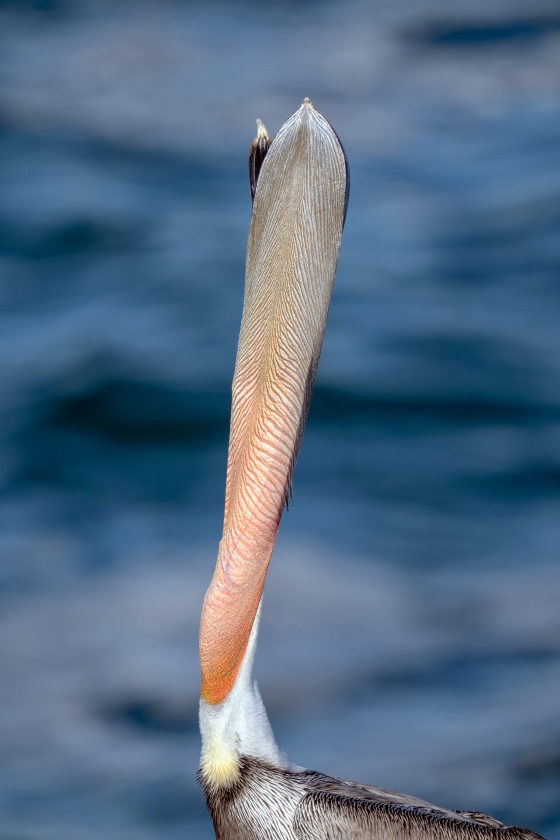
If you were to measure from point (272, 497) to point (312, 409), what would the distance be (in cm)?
329

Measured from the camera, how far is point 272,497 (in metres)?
2.63

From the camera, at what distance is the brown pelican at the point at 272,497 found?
240cm

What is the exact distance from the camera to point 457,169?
7.65m

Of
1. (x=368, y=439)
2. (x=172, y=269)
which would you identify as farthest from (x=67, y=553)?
(x=172, y=269)

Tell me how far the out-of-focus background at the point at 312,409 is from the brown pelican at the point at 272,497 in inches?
40.4

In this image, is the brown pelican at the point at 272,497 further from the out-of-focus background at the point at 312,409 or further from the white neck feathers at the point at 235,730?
the out-of-focus background at the point at 312,409

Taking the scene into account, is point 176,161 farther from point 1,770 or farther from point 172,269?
point 1,770

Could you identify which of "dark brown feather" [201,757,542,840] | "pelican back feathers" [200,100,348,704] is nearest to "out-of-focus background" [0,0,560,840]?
"dark brown feather" [201,757,542,840]

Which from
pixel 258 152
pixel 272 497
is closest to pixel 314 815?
pixel 272 497

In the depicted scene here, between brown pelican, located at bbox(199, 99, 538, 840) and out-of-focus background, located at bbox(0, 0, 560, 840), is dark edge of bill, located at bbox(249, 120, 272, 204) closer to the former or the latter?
brown pelican, located at bbox(199, 99, 538, 840)

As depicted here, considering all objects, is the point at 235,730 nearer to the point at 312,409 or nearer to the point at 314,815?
the point at 314,815

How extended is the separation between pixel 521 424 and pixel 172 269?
2.20m

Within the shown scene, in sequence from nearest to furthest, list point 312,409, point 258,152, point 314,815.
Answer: point 258,152 → point 314,815 → point 312,409

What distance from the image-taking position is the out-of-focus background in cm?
427
